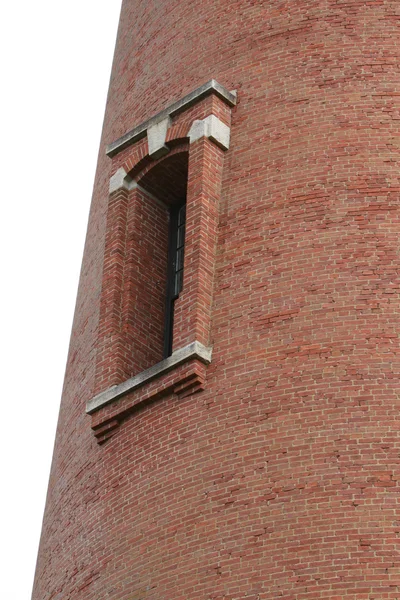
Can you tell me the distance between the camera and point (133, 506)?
1758 centimetres

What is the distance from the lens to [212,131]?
19.4m

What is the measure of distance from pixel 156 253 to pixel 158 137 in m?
1.44

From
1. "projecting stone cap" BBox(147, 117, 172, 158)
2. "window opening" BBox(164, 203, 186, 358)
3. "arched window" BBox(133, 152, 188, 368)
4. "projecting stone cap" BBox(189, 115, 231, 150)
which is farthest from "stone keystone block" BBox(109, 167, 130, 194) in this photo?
"projecting stone cap" BBox(189, 115, 231, 150)

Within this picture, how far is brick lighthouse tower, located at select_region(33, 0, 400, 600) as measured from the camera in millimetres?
15977

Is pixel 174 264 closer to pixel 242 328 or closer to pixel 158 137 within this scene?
pixel 158 137

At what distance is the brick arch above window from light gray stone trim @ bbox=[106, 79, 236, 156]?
0.04ft

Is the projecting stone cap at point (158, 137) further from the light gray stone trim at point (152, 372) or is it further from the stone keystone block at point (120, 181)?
the light gray stone trim at point (152, 372)

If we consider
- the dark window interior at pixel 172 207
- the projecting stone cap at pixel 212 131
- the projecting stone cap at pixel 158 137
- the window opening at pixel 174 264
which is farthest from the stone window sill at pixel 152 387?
the projecting stone cap at pixel 158 137

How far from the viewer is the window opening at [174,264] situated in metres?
19.6

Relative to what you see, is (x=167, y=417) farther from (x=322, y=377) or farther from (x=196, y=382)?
(x=322, y=377)

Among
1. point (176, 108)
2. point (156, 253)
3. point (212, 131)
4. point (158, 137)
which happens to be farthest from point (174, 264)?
point (176, 108)

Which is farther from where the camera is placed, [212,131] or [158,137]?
[158,137]

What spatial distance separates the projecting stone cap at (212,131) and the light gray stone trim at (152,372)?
293cm

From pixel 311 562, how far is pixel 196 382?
2.85 m
